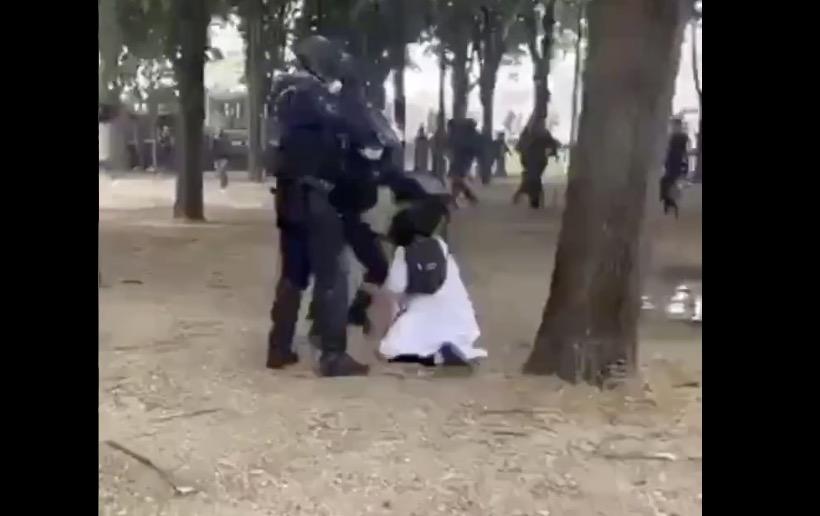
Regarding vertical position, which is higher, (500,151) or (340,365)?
(500,151)

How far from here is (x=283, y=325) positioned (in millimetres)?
2152

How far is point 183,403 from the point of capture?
211 cm

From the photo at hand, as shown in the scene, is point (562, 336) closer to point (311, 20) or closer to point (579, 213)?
point (579, 213)

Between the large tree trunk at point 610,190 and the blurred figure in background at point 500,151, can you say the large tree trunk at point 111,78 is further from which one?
the large tree trunk at point 610,190

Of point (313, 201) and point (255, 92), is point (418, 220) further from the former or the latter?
point (255, 92)

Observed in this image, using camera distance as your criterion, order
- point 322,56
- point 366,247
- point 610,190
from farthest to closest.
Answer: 1. point 610,190
2. point 366,247
3. point 322,56

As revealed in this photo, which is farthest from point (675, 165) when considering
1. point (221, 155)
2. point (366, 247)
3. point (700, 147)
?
point (221, 155)

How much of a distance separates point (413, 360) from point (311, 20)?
0.65m

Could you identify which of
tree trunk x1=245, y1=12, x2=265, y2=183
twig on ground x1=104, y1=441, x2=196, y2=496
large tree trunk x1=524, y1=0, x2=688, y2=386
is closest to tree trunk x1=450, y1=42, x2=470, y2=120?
large tree trunk x1=524, y1=0, x2=688, y2=386

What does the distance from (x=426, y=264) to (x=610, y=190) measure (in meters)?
0.40

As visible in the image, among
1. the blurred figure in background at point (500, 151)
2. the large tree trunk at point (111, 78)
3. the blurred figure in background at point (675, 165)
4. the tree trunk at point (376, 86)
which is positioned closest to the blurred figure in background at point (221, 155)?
the large tree trunk at point (111, 78)
